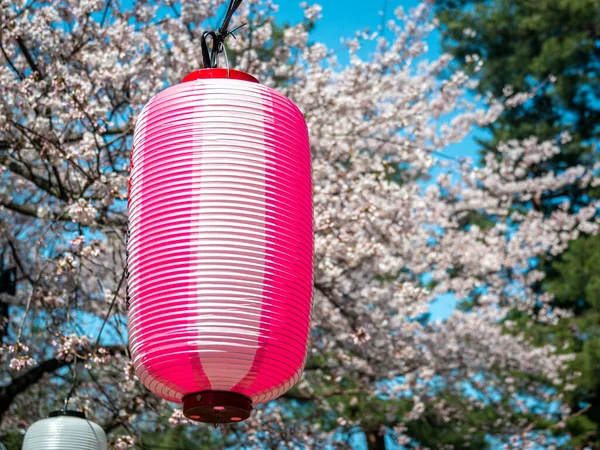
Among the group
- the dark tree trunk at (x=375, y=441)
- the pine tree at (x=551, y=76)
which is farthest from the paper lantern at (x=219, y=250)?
the pine tree at (x=551, y=76)

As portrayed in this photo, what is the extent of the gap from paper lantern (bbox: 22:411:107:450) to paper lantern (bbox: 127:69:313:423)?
5.55 feet

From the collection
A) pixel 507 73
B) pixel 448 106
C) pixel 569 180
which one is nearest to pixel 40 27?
pixel 448 106

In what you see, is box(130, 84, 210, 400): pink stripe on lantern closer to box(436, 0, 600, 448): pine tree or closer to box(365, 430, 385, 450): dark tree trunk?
box(365, 430, 385, 450): dark tree trunk

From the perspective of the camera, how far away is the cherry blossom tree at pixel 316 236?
5.08m

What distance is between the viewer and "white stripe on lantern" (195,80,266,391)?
2197 millimetres

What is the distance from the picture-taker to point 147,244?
2361mm

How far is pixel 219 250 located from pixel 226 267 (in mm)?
62

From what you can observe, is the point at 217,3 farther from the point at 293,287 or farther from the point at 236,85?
the point at 293,287

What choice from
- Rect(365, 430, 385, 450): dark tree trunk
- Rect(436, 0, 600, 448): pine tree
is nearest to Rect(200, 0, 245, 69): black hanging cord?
Rect(365, 430, 385, 450): dark tree trunk

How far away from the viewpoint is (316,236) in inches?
230

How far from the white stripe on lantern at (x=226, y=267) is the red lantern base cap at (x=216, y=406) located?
0.13 feet

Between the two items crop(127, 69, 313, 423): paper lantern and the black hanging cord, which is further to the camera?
the black hanging cord

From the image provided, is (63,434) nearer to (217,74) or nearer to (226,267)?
(226,267)

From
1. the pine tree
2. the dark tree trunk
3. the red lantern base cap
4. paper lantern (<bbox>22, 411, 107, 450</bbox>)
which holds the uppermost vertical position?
the pine tree
